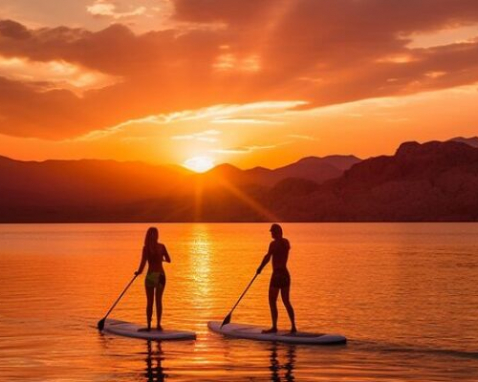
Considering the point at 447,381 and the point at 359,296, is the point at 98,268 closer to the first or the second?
the point at 359,296

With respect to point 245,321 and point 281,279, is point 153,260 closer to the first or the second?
point 281,279

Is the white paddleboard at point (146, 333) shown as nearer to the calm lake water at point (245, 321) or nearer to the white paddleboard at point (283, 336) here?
the calm lake water at point (245, 321)

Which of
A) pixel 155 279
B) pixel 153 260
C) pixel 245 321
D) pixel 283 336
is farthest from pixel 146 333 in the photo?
pixel 245 321

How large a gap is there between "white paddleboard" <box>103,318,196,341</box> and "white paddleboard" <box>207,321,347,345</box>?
4.41 ft

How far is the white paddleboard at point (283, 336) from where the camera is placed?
67.2 ft

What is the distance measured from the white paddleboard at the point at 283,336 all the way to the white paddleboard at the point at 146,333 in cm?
135

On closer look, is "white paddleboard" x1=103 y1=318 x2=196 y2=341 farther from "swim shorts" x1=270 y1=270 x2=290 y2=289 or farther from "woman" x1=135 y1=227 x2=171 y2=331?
"swim shorts" x1=270 y1=270 x2=290 y2=289

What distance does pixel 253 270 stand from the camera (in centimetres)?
6053

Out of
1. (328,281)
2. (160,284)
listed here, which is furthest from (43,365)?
(328,281)

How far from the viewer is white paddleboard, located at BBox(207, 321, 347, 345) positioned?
67.2 ft

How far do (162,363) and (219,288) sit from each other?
25.6 m

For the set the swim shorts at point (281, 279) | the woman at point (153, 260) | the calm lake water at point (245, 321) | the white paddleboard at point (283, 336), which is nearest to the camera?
the calm lake water at point (245, 321)

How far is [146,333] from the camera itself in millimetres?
21547

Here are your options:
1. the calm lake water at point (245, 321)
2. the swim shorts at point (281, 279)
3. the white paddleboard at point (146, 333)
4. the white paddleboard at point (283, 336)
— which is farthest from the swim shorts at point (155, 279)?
the swim shorts at point (281, 279)
